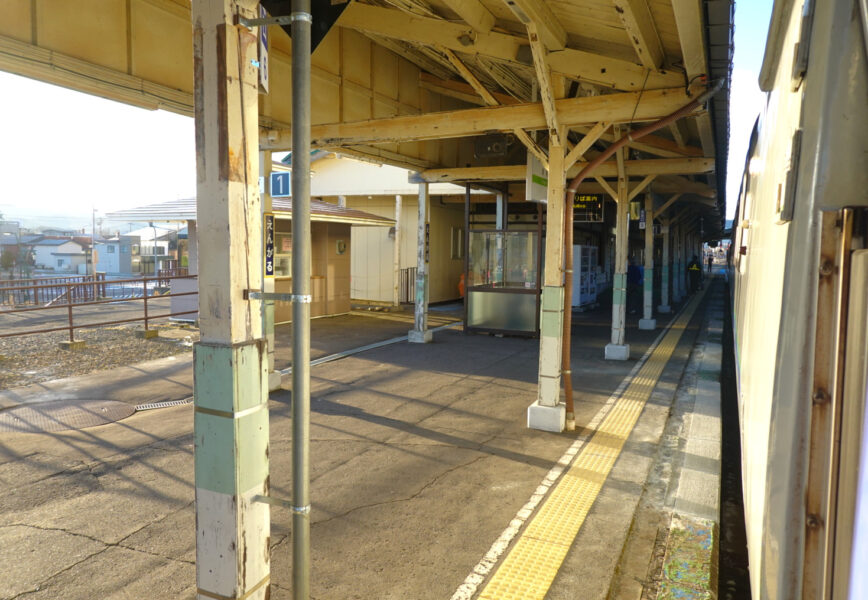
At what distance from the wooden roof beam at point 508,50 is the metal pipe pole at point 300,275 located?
4193 mm

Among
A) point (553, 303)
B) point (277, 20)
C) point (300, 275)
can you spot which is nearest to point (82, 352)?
point (553, 303)

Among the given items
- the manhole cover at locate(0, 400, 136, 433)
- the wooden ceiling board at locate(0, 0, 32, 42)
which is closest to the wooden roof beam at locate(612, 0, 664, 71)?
the wooden ceiling board at locate(0, 0, 32, 42)

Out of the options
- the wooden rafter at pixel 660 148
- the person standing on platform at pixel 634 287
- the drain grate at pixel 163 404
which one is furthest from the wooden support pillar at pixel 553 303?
the person standing on platform at pixel 634 287

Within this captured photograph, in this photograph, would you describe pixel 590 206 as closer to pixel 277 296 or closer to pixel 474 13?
pixel 474 13

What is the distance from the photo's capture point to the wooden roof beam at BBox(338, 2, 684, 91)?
5.92m

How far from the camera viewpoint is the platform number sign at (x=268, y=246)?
7719mm

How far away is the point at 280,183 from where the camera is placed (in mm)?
8031

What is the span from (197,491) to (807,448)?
2.20 m

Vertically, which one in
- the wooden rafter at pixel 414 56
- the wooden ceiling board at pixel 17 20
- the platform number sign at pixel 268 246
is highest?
the wooden rafter at pixel 414 56

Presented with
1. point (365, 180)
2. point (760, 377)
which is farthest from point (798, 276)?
point (365, 180)

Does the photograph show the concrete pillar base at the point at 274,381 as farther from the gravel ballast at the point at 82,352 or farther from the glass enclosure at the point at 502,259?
the glass enclosure at the point at 502,259

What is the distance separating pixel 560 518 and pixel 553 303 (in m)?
2.76

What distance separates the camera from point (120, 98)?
558 cm

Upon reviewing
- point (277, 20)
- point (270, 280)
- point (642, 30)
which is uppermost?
point (642, 30)
